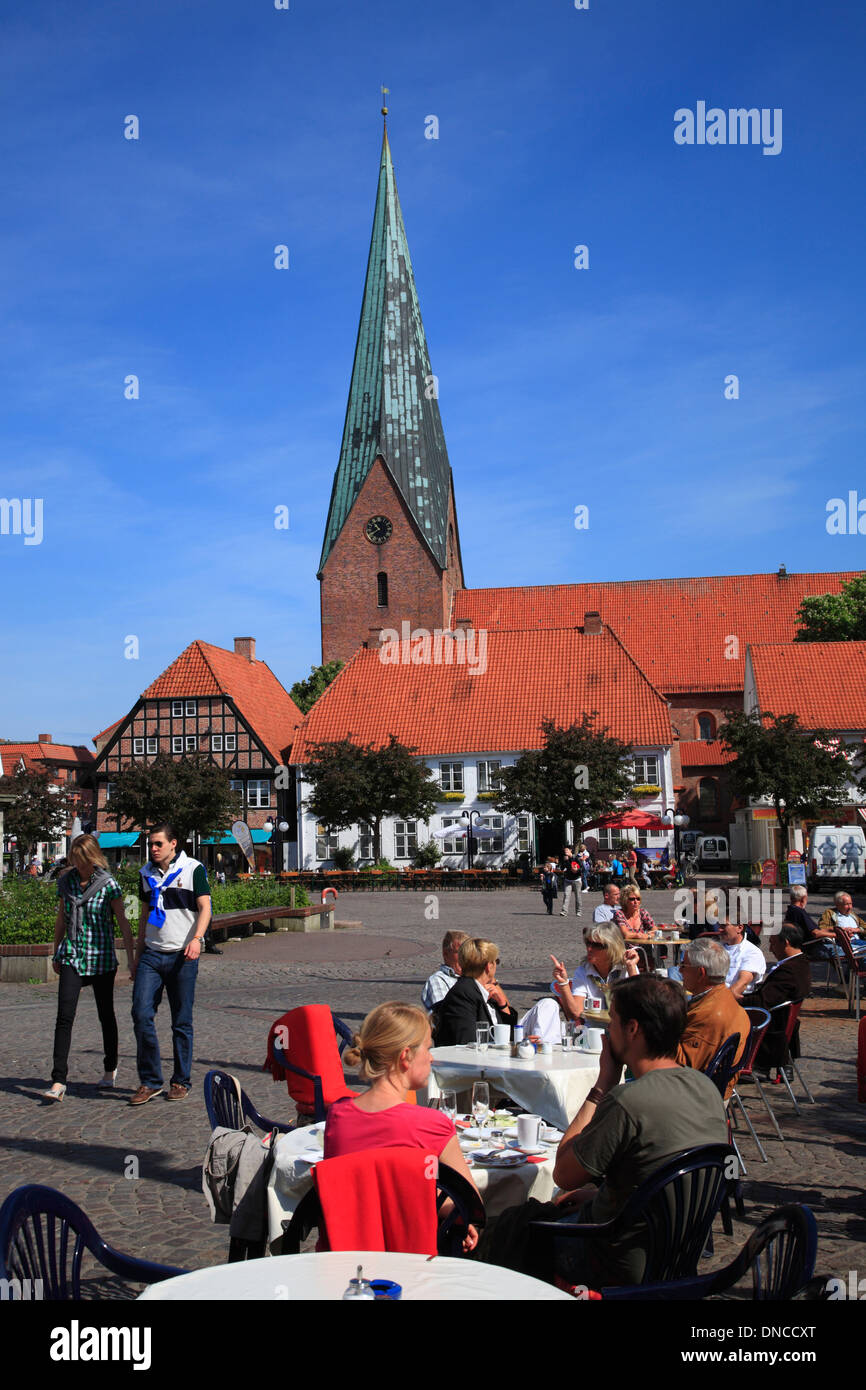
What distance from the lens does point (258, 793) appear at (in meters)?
57.5

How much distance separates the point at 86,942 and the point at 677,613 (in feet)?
205

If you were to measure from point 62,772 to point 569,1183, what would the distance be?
373ft

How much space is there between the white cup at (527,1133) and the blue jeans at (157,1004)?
4127mm

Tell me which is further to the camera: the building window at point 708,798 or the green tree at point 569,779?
the building window at point 708,798

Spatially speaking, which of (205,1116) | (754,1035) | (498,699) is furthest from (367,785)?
(754,1035)

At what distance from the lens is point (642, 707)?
2068 inches

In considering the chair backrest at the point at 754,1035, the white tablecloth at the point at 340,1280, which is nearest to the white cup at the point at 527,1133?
the white tablecloth at the point at 340,1280

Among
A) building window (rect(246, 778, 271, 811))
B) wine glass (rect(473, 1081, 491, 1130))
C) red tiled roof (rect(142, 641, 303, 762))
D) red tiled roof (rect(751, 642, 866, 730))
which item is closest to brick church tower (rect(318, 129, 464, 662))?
red tiled roof (rect(142, 641, 303, 762))

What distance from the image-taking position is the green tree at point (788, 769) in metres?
41.5

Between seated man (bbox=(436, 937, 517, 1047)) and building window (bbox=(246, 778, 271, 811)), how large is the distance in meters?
50.4

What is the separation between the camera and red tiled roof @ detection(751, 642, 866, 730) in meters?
51.7

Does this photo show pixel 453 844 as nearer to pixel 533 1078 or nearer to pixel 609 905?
pixel 609 905

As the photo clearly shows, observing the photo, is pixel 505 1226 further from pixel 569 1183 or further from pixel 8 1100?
pixel 8 1100

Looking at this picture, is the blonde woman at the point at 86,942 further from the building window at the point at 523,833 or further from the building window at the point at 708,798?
the building window at the point at 708,798
